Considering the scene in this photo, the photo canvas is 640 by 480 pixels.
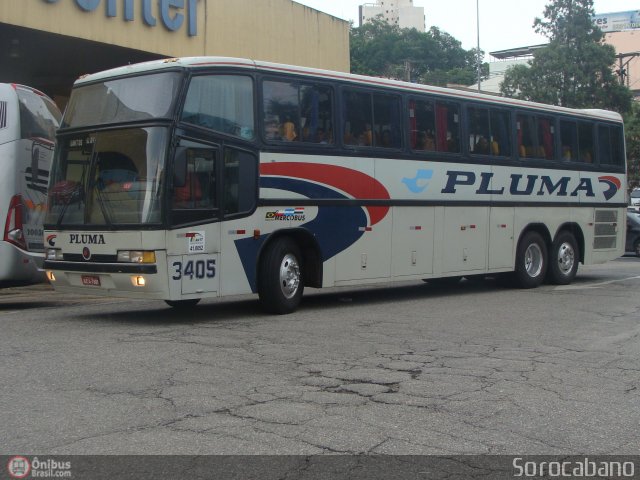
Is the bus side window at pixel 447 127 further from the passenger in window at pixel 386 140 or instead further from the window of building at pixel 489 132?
the passenger in window at pixel 386 140

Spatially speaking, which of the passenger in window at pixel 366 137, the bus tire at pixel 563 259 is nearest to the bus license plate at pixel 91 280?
the passenger in window at pixel 366 137

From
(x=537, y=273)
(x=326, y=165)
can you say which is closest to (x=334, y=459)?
(x=326, y=165)

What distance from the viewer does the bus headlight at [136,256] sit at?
416 inches

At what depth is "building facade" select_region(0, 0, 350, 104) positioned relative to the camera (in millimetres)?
18641

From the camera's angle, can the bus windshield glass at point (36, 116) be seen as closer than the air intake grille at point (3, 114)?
No

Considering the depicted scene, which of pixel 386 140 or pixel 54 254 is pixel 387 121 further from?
pixel 54 254

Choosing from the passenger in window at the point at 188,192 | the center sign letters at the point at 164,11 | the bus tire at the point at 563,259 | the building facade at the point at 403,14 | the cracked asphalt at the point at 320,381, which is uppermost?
the building facade at the point at 403,14

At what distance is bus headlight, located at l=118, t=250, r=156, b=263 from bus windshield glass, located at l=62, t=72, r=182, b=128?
5.36 ft

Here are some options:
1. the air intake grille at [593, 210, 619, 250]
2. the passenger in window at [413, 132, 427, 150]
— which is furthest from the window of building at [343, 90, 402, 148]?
the air intake grille at [593, 210, 619, 250]

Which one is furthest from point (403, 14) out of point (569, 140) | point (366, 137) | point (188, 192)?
point (188, 192)

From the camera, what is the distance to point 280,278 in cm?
1201

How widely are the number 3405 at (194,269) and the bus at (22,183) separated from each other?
3.60 m

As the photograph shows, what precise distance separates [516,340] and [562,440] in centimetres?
425

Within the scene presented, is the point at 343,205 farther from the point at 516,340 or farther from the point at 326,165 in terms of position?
the point at 516,340
